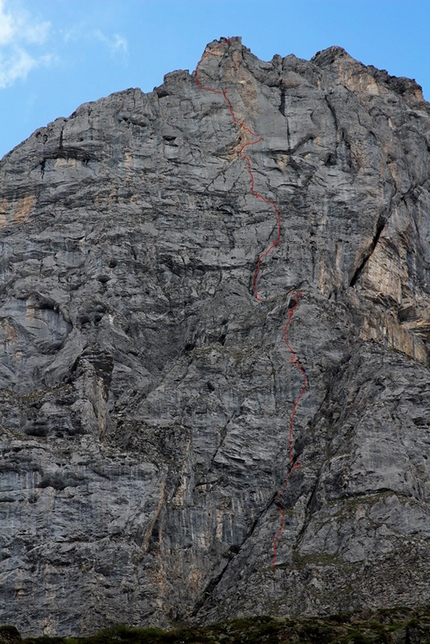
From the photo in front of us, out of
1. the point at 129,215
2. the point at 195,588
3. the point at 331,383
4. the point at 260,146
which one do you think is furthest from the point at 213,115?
the point at 195,588

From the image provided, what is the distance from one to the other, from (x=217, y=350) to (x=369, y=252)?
22.0 m

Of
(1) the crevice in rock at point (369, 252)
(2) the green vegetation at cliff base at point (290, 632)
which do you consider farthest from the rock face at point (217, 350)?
(2) the green vegetation at cliff base at point (290, 632)

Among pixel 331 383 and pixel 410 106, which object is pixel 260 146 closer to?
pixel 410 106

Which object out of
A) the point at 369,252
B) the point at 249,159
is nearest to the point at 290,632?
the point at 369,252

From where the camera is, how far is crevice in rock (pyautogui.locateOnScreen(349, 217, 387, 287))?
12075cm

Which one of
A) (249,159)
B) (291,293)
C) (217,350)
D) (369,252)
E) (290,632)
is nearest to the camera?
(290,632)

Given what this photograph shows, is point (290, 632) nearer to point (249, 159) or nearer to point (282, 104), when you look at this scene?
point (249, 159)

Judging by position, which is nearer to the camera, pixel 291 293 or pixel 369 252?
pixel 291 293

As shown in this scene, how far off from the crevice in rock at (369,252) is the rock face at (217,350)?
31 centimetres

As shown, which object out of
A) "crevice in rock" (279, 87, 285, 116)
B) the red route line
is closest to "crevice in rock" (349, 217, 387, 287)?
the red route line

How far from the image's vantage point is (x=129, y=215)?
123125mm

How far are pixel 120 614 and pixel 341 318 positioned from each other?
31.5 metres

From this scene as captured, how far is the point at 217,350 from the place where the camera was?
10681 centimetres

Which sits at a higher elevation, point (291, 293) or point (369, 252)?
point (369, 252)
